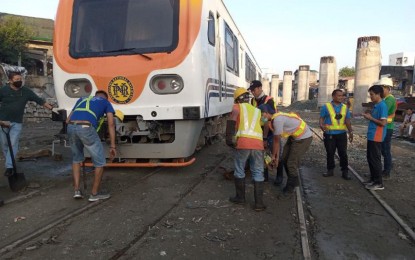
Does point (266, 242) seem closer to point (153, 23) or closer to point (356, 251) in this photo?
point (356, 251)

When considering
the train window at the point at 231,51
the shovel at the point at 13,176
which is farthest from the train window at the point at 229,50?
the shovel at the point at 13,176

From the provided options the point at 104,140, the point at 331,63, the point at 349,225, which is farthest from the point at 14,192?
the point at 331,63

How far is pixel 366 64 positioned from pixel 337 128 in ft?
52.1

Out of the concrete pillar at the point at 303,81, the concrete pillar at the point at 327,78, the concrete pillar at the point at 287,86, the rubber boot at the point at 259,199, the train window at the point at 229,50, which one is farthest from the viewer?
the concrete pillar at the point at 287,86

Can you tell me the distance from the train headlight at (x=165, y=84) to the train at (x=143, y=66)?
1 centimetres

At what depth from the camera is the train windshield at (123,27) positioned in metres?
5.51

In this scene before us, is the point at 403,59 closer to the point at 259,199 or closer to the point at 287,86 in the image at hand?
the point at 287,86

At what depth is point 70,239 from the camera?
3520 mm

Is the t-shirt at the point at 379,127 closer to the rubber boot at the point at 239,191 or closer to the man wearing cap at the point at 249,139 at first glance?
the man wearing cap at the point at 249,139

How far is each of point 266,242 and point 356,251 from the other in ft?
2.73

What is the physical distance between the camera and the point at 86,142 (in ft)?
15.3

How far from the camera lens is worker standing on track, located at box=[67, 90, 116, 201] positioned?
4641mm

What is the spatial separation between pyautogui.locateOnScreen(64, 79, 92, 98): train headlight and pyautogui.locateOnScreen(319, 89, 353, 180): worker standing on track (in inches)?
159

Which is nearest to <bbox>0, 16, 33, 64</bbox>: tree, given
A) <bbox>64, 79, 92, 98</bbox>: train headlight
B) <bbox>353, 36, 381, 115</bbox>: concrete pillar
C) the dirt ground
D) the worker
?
<bbox>353, 36, 381, 115</bbox>: concrete pillar
